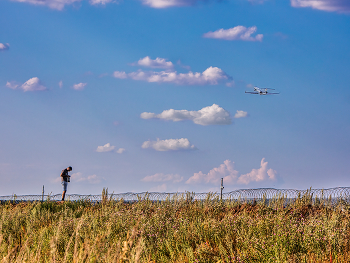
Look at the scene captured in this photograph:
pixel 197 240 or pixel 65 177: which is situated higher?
pixel 65 177

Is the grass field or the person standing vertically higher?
the person standing

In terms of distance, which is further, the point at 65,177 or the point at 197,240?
the point at 65,177

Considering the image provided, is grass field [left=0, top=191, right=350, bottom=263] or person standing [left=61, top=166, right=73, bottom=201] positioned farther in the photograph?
person standing [left=61, top=166, right=73, bottom=201]

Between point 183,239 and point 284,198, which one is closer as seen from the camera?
point 183,239

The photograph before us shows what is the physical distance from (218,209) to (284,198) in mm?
3207

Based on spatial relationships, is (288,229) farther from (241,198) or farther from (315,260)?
(241,198)

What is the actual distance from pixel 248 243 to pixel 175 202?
7344 mm

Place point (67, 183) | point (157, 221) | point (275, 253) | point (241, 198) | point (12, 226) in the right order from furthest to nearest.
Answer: point (67, 183), point (241, 198), point (12, 226), point (157, 221), point (275, 253)

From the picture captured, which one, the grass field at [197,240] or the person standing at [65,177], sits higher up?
the person standing at [65,177]

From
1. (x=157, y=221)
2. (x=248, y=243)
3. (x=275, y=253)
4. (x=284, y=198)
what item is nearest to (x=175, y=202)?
(x=284, y=198)

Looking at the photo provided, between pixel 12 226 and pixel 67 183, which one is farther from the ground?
pixel 67 183

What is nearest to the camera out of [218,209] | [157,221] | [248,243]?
[248,243]

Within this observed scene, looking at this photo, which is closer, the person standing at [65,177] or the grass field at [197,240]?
the grass field at [197,240]

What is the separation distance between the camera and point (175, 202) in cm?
1301
